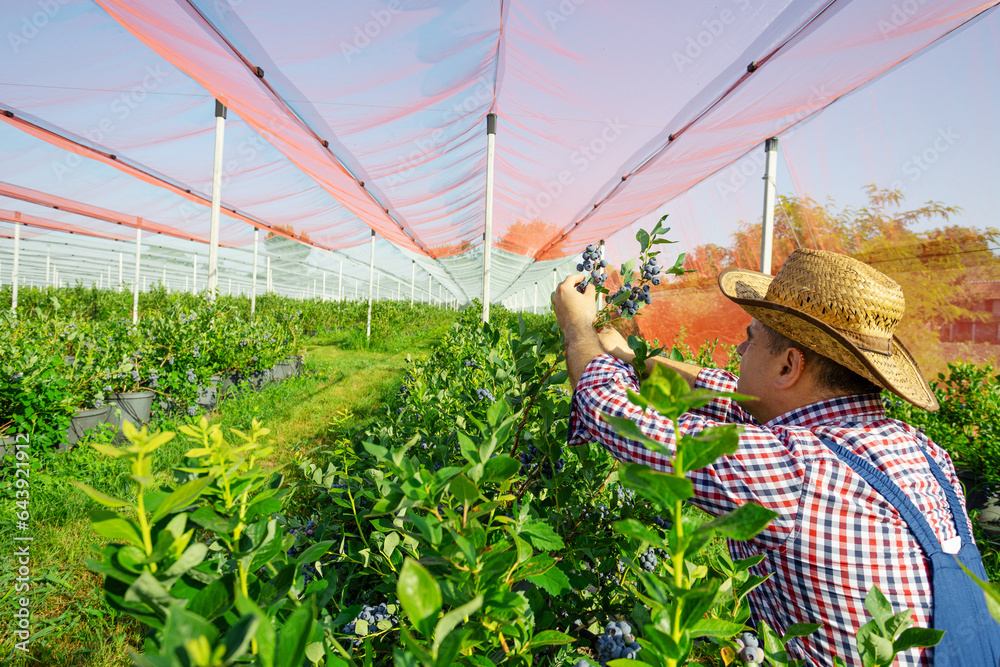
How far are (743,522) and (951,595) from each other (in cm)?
79

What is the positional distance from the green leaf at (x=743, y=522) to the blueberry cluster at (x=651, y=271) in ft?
2.21

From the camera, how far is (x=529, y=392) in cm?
121

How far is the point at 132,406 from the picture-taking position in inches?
153

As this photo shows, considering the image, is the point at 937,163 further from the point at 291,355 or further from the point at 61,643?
the point at 291,355

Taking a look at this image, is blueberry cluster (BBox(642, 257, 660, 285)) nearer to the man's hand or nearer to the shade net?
the man's hand

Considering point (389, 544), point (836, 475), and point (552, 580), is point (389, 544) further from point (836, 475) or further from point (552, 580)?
point (836, 475)

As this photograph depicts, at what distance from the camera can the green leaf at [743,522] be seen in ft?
1.41

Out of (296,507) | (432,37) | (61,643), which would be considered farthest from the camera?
(432,37)

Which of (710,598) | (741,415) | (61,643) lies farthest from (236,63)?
(710,598)

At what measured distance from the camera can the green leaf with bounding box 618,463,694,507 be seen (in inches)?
16.1

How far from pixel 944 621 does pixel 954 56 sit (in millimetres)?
3537

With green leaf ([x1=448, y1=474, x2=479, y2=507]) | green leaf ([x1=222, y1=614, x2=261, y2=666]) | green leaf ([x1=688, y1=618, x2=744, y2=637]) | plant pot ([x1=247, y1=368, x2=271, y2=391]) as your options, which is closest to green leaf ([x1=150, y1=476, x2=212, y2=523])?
green leaf ([x1=222, y1=614, x2=261, y2=666])

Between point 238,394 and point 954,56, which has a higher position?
point 954,56

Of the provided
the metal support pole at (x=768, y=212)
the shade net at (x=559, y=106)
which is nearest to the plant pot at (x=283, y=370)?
the shade net at (x=559, y=106)
